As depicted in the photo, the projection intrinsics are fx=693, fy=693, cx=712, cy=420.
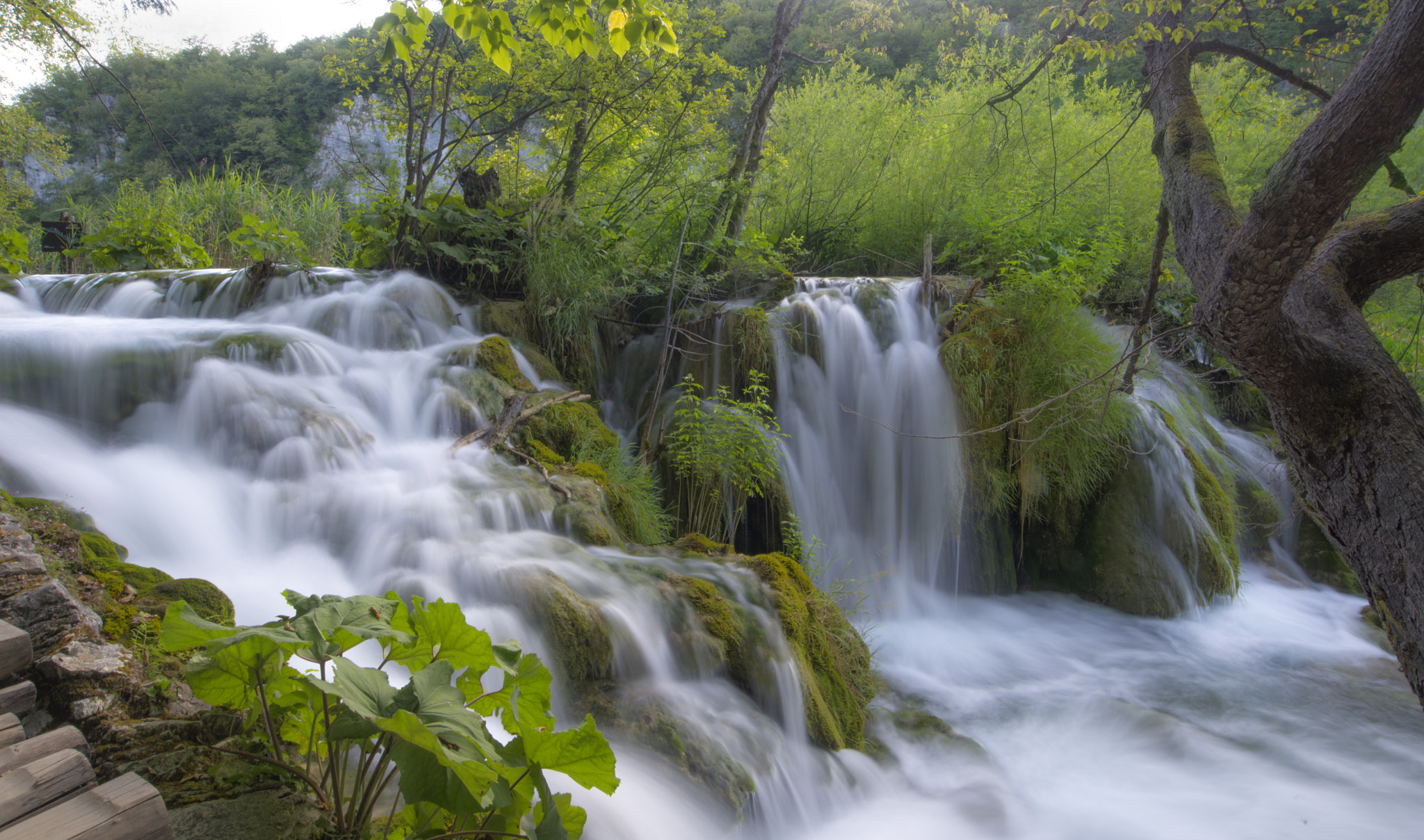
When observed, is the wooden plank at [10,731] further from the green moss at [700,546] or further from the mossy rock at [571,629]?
the green moss at [700,546]

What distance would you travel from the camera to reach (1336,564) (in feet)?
23.6

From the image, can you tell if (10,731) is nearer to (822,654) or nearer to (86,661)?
(86,661)

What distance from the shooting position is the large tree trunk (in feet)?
7.22

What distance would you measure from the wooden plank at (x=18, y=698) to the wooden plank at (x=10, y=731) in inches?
3.7

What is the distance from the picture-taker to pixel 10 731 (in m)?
1.41

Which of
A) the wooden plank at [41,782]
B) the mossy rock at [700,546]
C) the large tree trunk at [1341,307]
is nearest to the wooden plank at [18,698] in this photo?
the wooden plank at [41,782]

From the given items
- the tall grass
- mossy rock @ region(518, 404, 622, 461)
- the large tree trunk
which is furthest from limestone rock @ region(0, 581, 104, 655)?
the tall grass

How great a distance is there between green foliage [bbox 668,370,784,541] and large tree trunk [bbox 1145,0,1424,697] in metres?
2.89

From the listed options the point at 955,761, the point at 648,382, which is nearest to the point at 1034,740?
the point at 955,761

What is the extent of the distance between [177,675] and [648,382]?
5342 millimetres

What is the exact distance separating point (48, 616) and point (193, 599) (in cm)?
45

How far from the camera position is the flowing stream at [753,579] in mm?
3098

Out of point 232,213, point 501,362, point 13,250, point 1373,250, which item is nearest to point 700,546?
point 501,362

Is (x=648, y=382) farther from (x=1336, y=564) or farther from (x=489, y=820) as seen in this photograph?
(x=1336, y=564)
